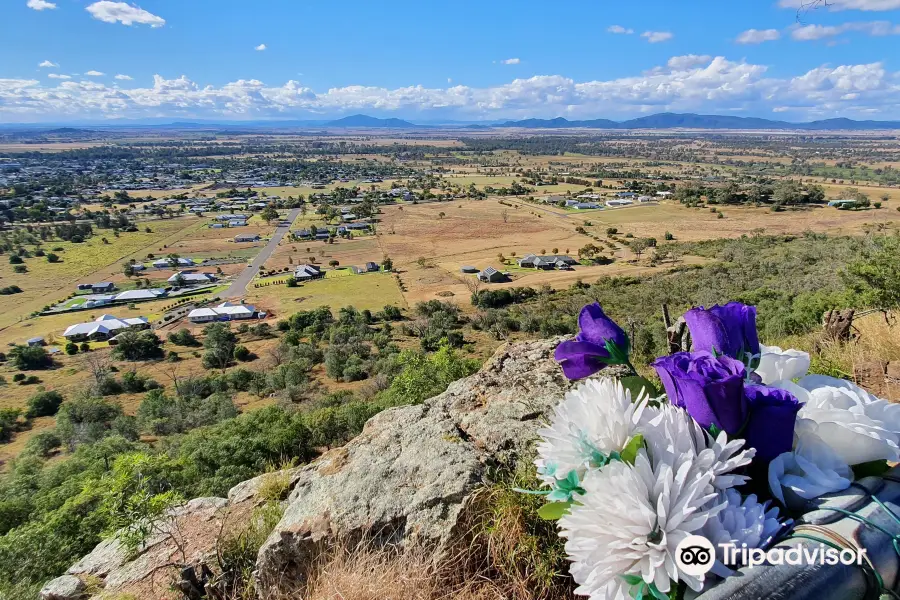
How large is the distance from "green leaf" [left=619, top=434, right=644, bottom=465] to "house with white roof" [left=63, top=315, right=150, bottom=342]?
A: 45034 millimetres

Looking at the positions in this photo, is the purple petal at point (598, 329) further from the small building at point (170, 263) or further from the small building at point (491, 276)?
the small building at point (170, 263)

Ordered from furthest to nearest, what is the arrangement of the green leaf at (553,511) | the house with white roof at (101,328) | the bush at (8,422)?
the house with white roof at (101,328) → the bush at (8,422) → the green leaf at (553,511)

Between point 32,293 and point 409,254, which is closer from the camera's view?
point 32,293

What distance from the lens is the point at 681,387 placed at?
1293 millimetres

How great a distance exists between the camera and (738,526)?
1.16 metres

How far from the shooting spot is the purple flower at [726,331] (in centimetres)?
145

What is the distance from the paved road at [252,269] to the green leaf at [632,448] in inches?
1905

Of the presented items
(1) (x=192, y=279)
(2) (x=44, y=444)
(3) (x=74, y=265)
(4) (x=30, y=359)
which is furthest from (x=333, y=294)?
(3) (x=74, y=265)

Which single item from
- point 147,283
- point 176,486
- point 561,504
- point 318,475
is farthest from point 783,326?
point 147,283

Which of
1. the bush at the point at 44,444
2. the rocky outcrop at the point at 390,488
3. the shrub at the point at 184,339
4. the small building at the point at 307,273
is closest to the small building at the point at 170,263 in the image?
the small building at the point at 307,273

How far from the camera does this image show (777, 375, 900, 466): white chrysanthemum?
1.31 metres

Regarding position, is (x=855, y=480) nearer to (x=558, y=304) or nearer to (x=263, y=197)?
(x=558, y=304)

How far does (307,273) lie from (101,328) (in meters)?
18.0

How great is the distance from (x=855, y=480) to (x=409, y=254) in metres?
55.8
